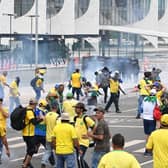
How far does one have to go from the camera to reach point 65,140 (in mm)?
12672

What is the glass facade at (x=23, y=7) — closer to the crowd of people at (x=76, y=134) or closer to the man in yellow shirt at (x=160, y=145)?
the crowd of people at (x=76, y=134)

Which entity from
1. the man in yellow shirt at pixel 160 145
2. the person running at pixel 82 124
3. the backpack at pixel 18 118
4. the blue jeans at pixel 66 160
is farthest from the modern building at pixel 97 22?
the man in yellow shirt at pixel 160 145

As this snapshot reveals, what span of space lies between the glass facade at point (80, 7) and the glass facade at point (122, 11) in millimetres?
3683

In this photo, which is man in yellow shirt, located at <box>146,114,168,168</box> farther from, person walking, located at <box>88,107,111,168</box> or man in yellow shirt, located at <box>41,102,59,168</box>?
man in yellow shirt, located at <box>41,102,59,168</box>

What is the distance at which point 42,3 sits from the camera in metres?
79.4

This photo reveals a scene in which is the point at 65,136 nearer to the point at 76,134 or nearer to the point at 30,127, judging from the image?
the point at 76,134

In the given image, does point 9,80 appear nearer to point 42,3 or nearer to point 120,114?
point 120,114

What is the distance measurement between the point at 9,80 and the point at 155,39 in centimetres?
6078

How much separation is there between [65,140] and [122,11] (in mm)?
85440

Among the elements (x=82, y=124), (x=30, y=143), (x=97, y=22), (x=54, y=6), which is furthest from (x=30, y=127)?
(x=97, y=22)

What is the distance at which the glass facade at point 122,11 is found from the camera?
95.6 m

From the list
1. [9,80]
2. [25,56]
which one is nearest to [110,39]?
[25,56]

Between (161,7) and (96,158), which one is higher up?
(161,7)

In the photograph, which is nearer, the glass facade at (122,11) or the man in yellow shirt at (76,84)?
the man in yellow shirt at (76,84)
